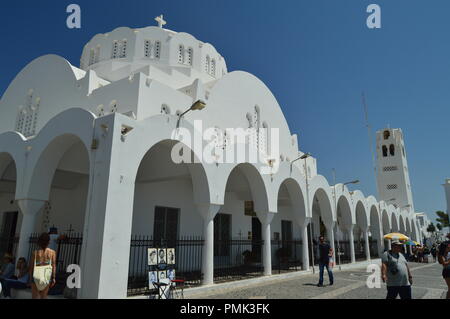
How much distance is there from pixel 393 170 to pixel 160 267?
3923 centimetres

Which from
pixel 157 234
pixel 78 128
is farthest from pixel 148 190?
pixel 78 128

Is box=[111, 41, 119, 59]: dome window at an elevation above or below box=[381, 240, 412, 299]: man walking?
above

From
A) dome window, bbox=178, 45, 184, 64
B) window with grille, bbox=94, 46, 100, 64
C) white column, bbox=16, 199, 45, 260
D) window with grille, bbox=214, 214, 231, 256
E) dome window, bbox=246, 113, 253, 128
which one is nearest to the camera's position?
white column, bbox=16, 199, 45, 260

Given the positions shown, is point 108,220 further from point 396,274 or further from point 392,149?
point 392,149

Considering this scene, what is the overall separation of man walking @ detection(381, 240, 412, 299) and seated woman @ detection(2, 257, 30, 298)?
7.68 meters

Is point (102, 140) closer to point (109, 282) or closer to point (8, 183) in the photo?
point (109, 282)

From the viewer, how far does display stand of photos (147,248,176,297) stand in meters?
7.14

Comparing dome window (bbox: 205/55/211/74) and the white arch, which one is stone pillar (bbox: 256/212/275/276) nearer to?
the white arch

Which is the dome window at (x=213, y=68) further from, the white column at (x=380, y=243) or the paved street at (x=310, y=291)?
the white column at (x=380, y=243)

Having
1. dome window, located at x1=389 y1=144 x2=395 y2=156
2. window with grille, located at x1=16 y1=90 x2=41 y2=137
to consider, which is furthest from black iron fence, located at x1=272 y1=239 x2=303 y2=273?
dome window, located at x1=389 y1=144 x2=395 y2=156

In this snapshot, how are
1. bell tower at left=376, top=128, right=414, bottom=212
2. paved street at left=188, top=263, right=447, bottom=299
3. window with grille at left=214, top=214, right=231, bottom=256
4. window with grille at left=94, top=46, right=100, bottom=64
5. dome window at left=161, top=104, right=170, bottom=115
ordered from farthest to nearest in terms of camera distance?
bell tower at left=376, top=128, right=414, bottom=212 → window with grille at left=94, top=46, right=100, bottom=64 → window with grille at left=214, top=214, right=231, bottom=256 → dome window at left=161, top=104, right=170, bottom=115 → paved street at left=188, top=263, right=447, bottom=299

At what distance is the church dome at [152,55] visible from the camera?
14.8 meters

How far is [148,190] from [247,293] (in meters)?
5.34
